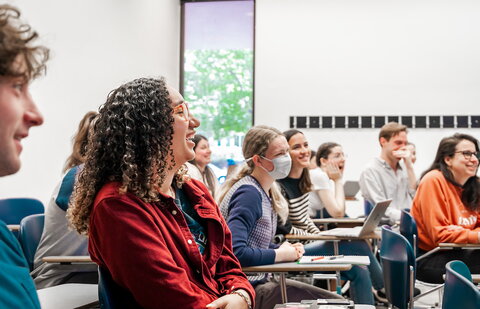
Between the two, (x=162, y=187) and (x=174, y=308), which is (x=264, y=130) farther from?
(x=174, y=308)

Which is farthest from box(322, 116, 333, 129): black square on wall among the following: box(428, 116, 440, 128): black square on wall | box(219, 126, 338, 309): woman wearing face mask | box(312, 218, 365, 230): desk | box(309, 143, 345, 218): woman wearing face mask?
box(219, 126, 338, 309): woman wearing face mask

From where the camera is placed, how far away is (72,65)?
5539mm

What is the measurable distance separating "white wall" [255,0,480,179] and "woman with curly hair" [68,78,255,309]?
639cm

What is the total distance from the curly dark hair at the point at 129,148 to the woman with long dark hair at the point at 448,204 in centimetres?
239

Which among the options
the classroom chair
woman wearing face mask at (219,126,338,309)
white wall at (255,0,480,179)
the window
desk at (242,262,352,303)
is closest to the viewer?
desk at (242,262,352,303)

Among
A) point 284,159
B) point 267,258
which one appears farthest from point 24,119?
point 284,159

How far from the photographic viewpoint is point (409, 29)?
8.20 metres

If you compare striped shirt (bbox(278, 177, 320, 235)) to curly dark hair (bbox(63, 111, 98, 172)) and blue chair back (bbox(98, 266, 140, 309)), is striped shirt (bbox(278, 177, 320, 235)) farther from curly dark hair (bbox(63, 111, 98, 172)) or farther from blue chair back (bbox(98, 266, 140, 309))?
blue chair back (bbox(98, 266, 140, 309))

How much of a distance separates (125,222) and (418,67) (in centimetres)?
725

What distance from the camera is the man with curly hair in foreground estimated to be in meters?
Result: 0.97

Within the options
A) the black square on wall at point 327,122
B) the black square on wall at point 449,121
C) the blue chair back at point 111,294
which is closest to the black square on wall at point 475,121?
the black square on wall at point 449,121

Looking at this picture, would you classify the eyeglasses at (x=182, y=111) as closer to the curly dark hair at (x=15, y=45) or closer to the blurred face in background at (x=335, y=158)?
the curly dark hair at (x=15, y=45)

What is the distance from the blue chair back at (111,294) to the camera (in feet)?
5.45

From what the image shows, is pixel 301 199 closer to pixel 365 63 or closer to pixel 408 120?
pixel 408 120
